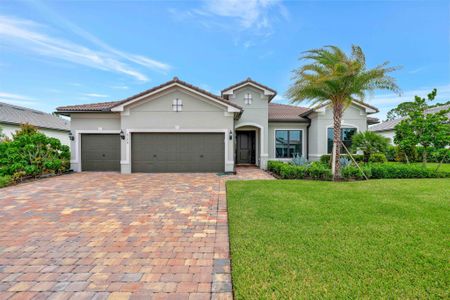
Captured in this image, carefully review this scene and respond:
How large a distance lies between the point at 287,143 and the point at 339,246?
1254 cm

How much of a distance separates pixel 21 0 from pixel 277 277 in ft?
46.5

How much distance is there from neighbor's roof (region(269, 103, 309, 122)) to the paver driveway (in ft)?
33.5

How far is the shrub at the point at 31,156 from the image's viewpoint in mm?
9438

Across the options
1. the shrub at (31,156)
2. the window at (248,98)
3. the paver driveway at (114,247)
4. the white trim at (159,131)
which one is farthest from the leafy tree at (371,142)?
the shrub at (31,156)

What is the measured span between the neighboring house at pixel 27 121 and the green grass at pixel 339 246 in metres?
22.9

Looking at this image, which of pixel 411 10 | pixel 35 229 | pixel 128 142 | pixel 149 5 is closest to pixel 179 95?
pixel 128 142

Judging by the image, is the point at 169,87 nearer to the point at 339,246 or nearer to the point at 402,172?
the point at 339,246

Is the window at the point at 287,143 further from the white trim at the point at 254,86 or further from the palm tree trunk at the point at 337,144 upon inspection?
the palm tree trunk at the point at 337,144

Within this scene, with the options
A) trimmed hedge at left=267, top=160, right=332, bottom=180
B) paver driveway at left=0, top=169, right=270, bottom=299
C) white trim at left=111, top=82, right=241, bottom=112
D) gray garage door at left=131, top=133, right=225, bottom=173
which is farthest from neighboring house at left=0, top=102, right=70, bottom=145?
trimmed hedge at left=267, top=160, right=332, bottom=180

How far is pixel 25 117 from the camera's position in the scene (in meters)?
21.2

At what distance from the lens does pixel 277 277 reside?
2635mm

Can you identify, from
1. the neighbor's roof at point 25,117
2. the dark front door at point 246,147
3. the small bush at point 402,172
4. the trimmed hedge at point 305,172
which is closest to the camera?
the trimmed hedge at point 305,172

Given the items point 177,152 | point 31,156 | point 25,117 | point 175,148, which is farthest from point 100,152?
point 25,117

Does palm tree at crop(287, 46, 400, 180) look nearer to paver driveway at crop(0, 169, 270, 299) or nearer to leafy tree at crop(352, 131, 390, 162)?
leafy tree at crop(352, 131, 390, 162)
